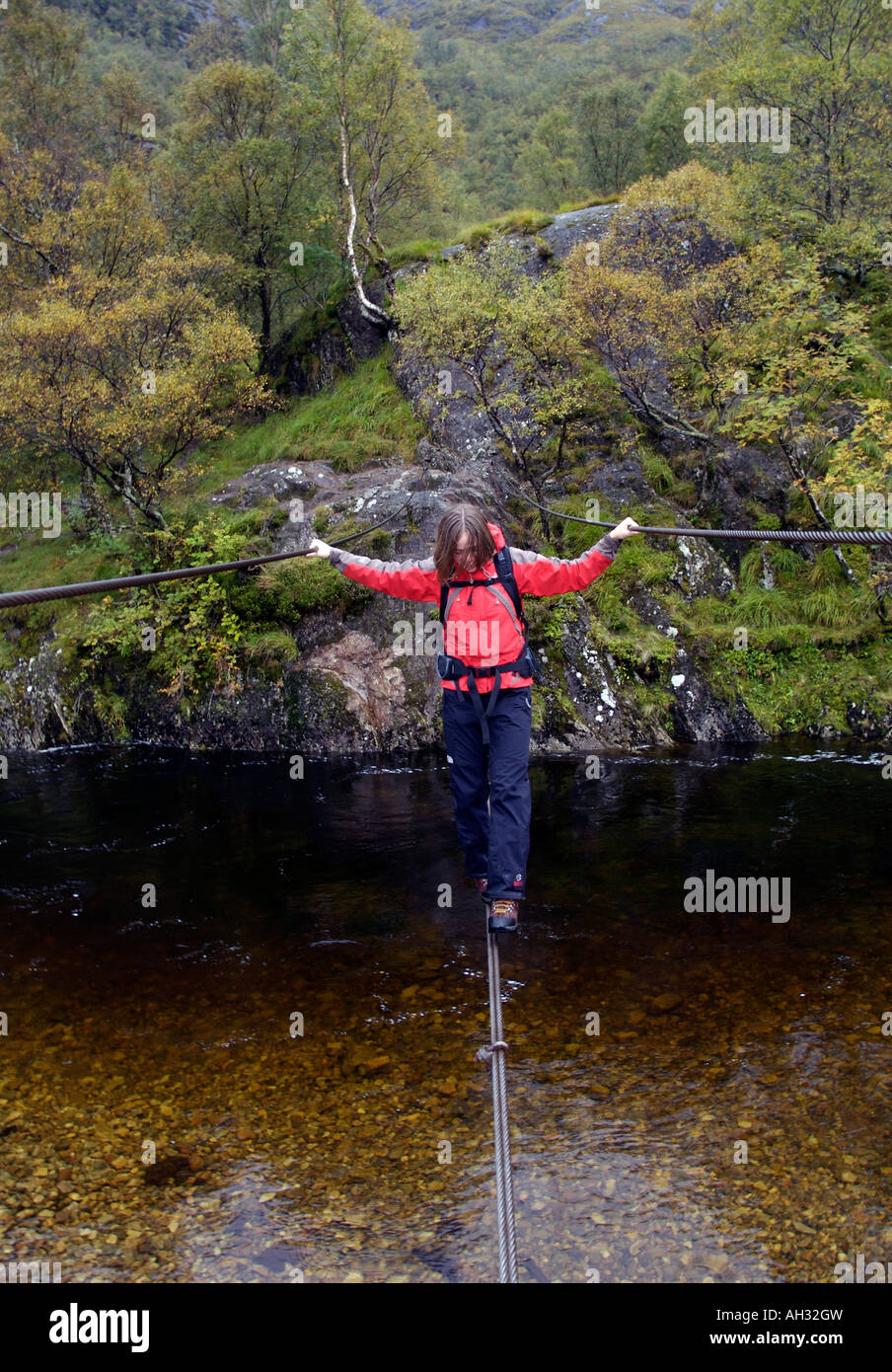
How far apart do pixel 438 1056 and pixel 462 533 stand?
350 centimetres

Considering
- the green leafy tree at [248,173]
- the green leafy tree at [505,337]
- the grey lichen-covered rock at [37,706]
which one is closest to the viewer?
the green leafy tree at [505,337]

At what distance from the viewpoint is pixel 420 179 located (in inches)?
952

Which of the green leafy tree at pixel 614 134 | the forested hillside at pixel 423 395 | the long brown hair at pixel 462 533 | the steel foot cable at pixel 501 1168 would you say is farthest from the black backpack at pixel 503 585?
the green leafy tree at pixel 614 134

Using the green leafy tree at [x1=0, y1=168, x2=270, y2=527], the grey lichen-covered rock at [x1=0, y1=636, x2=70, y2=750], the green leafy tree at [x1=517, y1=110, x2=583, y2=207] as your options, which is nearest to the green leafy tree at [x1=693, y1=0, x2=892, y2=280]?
the green leafy tree at [x1=0, y1=168, x2=270, y2=527]

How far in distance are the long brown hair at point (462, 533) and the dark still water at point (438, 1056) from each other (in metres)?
3.32

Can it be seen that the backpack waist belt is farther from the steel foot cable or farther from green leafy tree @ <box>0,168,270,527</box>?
green leafy tree @ <box>0,168,270,527</box>

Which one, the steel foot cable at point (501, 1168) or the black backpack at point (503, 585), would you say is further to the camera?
the black backpack at point (503, 585)

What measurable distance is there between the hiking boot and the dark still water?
1070 millimetres

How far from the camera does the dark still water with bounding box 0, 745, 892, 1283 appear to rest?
4156 millimetres

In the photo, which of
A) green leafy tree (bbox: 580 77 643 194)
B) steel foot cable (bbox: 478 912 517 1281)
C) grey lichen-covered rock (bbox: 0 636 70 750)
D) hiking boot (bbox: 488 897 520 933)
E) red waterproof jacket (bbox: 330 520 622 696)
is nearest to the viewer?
steel foot cable (bbox: 478 912 517 1281)

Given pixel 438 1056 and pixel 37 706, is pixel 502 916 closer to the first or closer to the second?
pixel 438 1056

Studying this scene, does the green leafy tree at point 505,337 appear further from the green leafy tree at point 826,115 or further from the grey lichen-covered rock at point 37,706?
the grey lichen-covered rock at point 37,706

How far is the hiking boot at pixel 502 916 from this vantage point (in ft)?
16.9

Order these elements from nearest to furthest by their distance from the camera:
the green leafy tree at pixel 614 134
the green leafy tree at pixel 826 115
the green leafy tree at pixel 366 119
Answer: the green leafy tree at pixel 826 115, the green leafy tree at pixel 366 119, the green leafy tree at pixel 614 134
